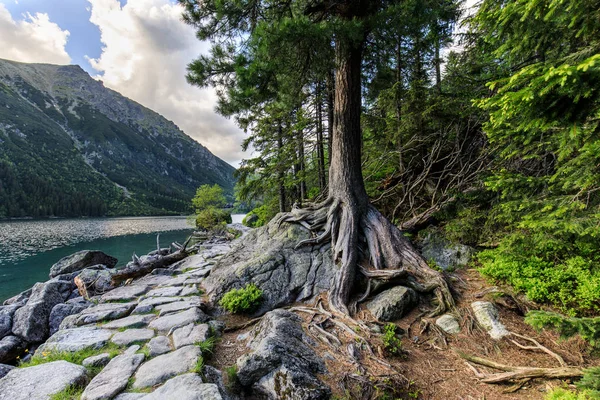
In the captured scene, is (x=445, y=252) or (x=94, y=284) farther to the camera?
(x=94, y=284)

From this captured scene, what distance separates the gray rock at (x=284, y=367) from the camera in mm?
2668

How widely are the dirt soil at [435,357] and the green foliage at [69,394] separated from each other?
4.44 ft

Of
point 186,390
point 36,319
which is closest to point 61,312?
point 36,319

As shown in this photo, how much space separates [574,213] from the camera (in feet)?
11.7

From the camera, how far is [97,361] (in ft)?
10.8

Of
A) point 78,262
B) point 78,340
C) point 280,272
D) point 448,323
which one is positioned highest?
point 280,272

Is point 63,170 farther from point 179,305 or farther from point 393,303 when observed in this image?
point 393,303

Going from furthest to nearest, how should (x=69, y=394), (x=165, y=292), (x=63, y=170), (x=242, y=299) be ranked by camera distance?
(x=63, y=170), (x=165, y=292), (x=242, y=299), (x=69, y=394)

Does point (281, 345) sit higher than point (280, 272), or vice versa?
point (280, 272)

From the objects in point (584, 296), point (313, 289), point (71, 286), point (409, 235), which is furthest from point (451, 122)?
point (71, 286)

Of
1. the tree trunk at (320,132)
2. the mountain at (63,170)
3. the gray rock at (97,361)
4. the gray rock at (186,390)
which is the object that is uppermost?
the mountain at (63,170)

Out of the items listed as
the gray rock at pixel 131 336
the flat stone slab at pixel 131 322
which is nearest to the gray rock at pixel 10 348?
the flat stone slab at pixel 131 322

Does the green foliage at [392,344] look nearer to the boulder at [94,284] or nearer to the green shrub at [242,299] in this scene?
the green shrub at [242,299]

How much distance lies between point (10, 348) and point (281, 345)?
702 centimetres
